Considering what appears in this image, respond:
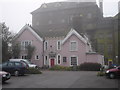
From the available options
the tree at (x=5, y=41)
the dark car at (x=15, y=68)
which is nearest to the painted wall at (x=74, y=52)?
the tree at (x=5, y=41)

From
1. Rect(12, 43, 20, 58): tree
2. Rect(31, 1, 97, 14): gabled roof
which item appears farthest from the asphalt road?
Rect(31, 1, 97, 14): gabled roof

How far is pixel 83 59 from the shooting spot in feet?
135

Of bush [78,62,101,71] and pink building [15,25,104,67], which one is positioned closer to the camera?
bush [78,62,101,71]

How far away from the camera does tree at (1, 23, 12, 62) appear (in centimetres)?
3872

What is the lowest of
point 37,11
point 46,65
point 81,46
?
point 46,65

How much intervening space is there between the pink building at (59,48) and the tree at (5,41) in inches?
170

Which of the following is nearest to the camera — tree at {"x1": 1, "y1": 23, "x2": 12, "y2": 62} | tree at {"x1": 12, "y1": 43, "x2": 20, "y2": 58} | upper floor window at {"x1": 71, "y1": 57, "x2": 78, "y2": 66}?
tree at {"x1": 1, "y1": 23, "x2": 12, "y2": 62}

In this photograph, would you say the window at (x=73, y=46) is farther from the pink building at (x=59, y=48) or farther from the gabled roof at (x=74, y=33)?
the gabled roof at (x=74, y=33)

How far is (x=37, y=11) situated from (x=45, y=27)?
671cm

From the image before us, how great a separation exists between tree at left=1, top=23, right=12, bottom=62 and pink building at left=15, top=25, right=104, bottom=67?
4323mm

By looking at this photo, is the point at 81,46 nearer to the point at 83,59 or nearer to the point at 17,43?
the point at 83,59

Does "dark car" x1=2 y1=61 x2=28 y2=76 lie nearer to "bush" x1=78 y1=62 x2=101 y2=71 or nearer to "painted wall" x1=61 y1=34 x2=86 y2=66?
"bush" x1=78 y1=62 x2=101 y2=71

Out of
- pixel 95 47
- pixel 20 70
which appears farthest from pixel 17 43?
pixel 95 47

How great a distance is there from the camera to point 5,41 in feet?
130
